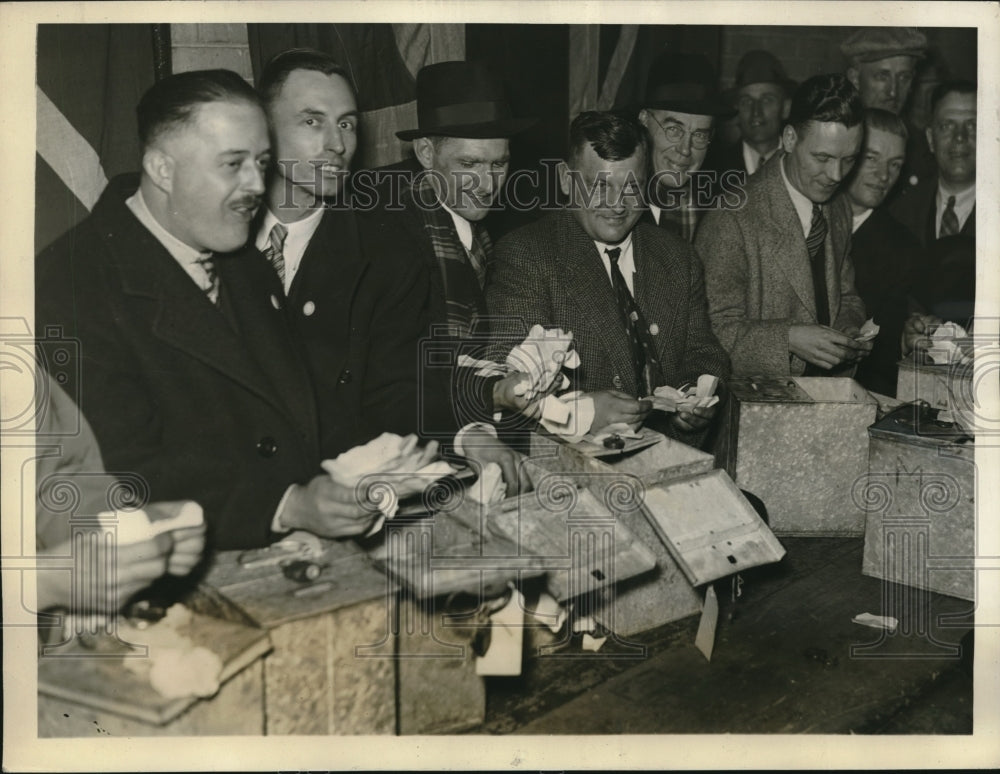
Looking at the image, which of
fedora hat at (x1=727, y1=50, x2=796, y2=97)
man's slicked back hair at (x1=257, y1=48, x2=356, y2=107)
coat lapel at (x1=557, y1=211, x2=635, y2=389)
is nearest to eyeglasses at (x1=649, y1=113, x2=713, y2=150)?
fedora hat at (x1=727, y1=50, x2=796, y2=97)

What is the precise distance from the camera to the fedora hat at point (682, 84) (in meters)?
3.67

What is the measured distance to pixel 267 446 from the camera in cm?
323

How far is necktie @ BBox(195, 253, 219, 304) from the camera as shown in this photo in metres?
3.22

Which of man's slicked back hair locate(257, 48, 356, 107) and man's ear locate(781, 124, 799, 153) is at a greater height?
man's slicked back hair locate(257, 48, 356, 107)

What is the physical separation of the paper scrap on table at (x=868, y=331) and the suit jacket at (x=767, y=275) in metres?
0.03

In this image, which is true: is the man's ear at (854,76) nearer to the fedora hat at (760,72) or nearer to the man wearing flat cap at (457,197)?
the fedora hat at (760,72)

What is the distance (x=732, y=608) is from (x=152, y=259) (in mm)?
2365

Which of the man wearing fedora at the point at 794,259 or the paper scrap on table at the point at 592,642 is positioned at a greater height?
the man wearing fedora at the point at 794,259

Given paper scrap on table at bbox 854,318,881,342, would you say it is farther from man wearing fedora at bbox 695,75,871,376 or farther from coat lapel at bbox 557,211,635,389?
coat lapel at bbox 557,211,635,389

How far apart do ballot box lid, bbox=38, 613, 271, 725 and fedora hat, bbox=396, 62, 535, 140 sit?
1796 millimetres

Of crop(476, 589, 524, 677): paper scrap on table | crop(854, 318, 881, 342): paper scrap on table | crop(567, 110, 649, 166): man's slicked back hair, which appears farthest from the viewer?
crop(854, 318, 881, 342): paper scrap on table

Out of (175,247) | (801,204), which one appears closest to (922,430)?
(801,204)

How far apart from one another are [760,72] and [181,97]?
217cm

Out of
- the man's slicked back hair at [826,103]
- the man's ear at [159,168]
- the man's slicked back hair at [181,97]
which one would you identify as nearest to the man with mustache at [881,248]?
the man's slicked back hair at [826,103]
